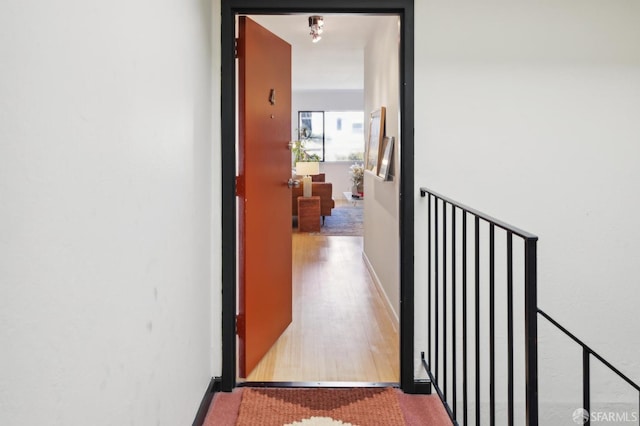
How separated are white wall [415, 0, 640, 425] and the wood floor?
1.62 feet

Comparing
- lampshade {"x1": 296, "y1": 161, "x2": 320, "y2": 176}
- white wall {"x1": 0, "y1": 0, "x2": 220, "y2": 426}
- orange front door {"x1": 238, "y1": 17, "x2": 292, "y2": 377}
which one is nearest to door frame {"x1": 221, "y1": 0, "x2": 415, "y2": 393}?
orange front door {"x1": 238, "y1": 17, "x2": 292, "y2": 377}

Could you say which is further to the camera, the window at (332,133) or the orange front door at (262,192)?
the window at (332,133)

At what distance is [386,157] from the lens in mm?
4055

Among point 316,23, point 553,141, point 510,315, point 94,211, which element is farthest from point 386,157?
point 94,211

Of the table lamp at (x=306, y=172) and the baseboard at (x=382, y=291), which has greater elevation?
the table lamp at (x=306, y=172)

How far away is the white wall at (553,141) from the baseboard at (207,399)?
0.96 m

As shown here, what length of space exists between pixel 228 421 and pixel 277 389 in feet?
1.20

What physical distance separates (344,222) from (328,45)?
3.55m

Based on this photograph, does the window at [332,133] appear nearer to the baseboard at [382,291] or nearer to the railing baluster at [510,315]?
the baseboard at [382,291]

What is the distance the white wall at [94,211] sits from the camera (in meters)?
0.88

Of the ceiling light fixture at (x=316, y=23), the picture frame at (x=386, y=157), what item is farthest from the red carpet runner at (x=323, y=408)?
the ceiling light fixture at (x=316, y=23)

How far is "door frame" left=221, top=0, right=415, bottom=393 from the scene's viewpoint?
8.34ft

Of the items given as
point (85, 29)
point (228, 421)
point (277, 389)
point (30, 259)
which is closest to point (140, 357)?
point (30, 259)

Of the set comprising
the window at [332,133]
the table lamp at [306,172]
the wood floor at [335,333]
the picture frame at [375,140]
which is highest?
the window at [332,133]
